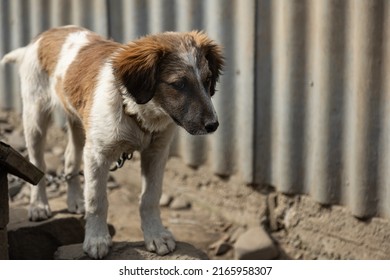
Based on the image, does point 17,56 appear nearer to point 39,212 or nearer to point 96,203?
point 39,212

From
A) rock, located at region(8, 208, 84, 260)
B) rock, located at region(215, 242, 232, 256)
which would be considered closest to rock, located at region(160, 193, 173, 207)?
rock, located at region(215, 242, 232, 256)

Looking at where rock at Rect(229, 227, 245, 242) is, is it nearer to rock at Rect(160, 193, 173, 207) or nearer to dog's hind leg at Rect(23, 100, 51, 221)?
rock at Rect(160, 193, 173, 207)

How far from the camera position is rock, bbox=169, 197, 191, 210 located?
7555 mm

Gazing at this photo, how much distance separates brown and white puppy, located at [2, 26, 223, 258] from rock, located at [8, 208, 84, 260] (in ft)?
0.49

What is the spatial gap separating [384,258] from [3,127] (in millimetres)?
4500

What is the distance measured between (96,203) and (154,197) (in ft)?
1.32

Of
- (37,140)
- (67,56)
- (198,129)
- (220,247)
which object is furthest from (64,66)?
(220,247)

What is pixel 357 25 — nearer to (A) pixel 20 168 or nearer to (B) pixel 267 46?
(B) pixel 267 46

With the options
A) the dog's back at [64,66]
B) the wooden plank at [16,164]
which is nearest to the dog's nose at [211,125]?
the dog's back at [64,66]

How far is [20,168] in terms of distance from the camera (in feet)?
16.0

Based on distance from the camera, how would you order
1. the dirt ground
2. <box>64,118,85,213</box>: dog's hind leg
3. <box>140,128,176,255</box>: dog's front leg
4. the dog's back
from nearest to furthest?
<box>140,128,176,255</box>: dog's front leg < the dog's back < <box>64,118,85,213</box>: dog's hind leg < the dirt ground

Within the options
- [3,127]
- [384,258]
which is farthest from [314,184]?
[3,127]

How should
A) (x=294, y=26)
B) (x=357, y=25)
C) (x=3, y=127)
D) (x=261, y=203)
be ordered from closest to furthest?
1. (x=357, y=25)
2. (x=294, y=26)
3. (x=261, y=203)
4. (x=3, y=127)

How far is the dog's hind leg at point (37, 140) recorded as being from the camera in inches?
236
